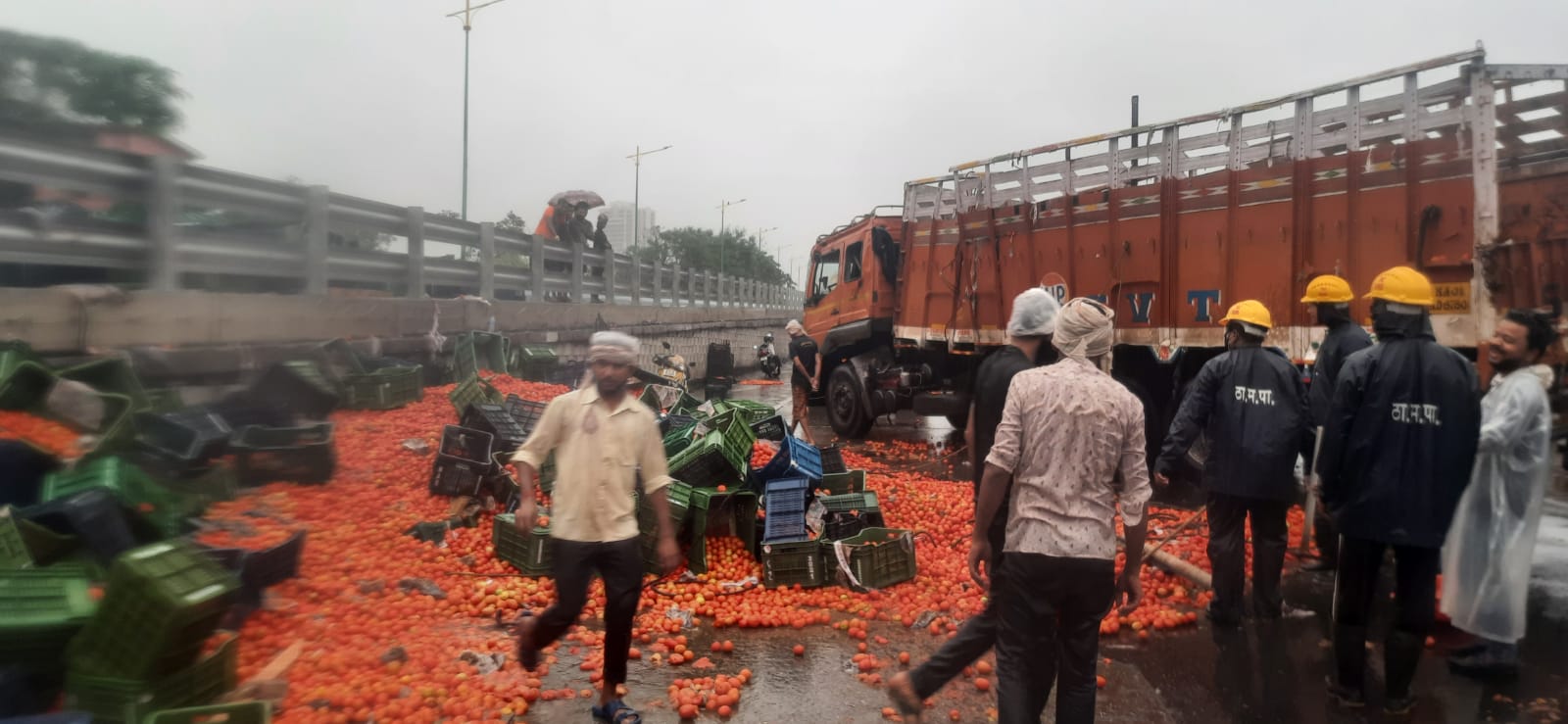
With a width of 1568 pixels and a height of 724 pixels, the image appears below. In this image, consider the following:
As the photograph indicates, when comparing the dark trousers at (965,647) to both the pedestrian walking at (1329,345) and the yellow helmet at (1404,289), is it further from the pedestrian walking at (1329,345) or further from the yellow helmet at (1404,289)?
the pedestrian walking at (1329,345)

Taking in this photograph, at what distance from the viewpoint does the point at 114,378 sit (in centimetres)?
638

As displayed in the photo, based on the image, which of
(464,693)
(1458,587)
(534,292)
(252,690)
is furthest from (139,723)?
(534,292)

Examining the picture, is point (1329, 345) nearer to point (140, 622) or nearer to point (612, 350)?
point (612, 350)

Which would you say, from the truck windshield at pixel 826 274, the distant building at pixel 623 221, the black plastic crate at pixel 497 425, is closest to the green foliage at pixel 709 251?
the distant building at pixel 623 221

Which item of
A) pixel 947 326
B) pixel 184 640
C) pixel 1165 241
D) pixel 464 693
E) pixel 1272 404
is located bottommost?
pixel 464 693

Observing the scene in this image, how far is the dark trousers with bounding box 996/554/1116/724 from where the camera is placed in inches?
120

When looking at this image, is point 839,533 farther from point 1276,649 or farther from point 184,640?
point 184,640

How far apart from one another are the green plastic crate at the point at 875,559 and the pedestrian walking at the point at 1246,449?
73.6 inches

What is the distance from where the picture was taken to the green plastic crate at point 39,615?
10.00 feet

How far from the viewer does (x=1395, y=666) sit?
3898 mm

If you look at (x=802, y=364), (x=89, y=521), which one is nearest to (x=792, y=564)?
(x=89, y=521)

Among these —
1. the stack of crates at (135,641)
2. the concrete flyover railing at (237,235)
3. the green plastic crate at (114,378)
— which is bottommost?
the stack of crates at (135,641)

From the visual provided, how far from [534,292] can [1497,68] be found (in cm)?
1400

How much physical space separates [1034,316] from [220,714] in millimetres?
3508
